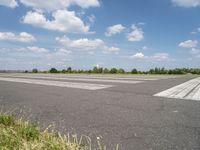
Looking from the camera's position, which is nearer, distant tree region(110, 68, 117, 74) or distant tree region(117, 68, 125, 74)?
distant tree region(117, 68, 125, 74)

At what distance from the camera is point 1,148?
9.51 feet

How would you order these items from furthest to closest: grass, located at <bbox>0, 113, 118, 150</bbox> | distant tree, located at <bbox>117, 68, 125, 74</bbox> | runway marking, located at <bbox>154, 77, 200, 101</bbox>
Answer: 1. distant tree, located at <bbox>117, 68, 125, 74</bbox>
2. runway marking, located at <bbox>154, 77, 200, 101</bbox>
3. grass, located at <bbox>0, 113, 118, 150</bbox>

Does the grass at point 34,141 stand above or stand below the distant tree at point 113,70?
below

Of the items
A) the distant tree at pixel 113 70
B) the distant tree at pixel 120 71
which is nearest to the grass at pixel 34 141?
the distant tree at pixel 120 71

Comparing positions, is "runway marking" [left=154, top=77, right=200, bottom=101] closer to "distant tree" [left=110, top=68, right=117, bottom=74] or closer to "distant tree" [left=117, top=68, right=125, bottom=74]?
"distant tree" [left=117, top=68, right=125, bottom=74]

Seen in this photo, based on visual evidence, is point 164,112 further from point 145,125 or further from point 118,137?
point 118,137

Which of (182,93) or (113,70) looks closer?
(182,93)

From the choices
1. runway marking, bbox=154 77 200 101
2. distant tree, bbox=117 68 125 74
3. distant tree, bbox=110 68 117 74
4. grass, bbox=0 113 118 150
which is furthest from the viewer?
distant tree, bbox=110 68 117 74

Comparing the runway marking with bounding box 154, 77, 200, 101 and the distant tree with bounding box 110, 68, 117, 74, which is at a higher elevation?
the distant tree with bounding box 110, 68, 117, 74

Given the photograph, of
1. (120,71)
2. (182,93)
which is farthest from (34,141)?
(120,71)

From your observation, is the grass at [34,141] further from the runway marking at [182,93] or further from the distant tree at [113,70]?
the distant tree at [113,70]

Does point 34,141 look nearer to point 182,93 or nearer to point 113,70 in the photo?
point 182,93

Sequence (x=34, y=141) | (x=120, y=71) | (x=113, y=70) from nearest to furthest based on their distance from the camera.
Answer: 1. (x=34, y=141)
2. (x=120, y=71)
3. (x=113, y=70)

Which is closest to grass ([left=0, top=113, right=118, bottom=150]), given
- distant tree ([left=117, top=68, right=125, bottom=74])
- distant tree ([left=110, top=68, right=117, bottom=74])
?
distant tree ([left=117, top=68, right=125, bottom=74])
